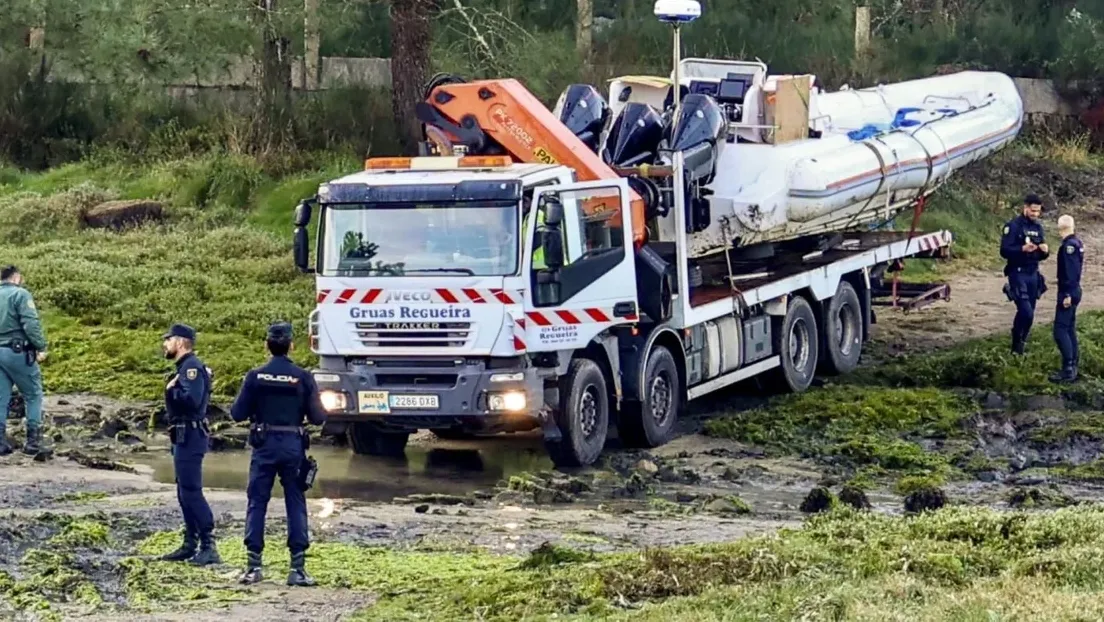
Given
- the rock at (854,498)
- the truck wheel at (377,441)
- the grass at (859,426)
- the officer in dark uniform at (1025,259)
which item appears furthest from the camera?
the officer in dark uniform at (1025,259)

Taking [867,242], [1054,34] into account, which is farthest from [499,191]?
[1054,34]

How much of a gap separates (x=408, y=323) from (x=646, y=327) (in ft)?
8.19

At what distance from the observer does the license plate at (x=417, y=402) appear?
48.8 feet

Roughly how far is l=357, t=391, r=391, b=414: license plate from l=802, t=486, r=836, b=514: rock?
351 centimetres

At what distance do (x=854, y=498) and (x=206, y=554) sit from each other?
15.8 feet

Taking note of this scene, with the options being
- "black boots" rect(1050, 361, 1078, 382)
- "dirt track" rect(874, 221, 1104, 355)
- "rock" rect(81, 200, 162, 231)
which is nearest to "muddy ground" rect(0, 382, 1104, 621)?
"black boots" rect(1050, 361, 1078, 382)

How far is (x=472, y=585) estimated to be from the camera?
1009 cm

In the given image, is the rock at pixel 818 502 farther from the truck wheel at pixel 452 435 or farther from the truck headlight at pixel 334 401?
the truck wheel at pixel 452 435

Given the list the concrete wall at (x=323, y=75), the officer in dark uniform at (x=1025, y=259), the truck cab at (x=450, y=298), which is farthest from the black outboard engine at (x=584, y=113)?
the concrete wall at (x=323, y=75)

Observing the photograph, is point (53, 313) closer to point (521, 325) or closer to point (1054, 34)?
point (521, 325)

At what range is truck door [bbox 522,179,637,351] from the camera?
15016 millimetres

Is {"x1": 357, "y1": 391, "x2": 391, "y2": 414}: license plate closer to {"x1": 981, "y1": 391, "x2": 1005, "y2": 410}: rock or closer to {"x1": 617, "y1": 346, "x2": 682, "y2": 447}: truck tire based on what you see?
{"x1": 617, "y1": 346, "x2": 682, "y2": 447}: truck tire

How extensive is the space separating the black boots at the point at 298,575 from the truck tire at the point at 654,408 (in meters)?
6.05

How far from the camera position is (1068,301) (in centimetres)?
1825
